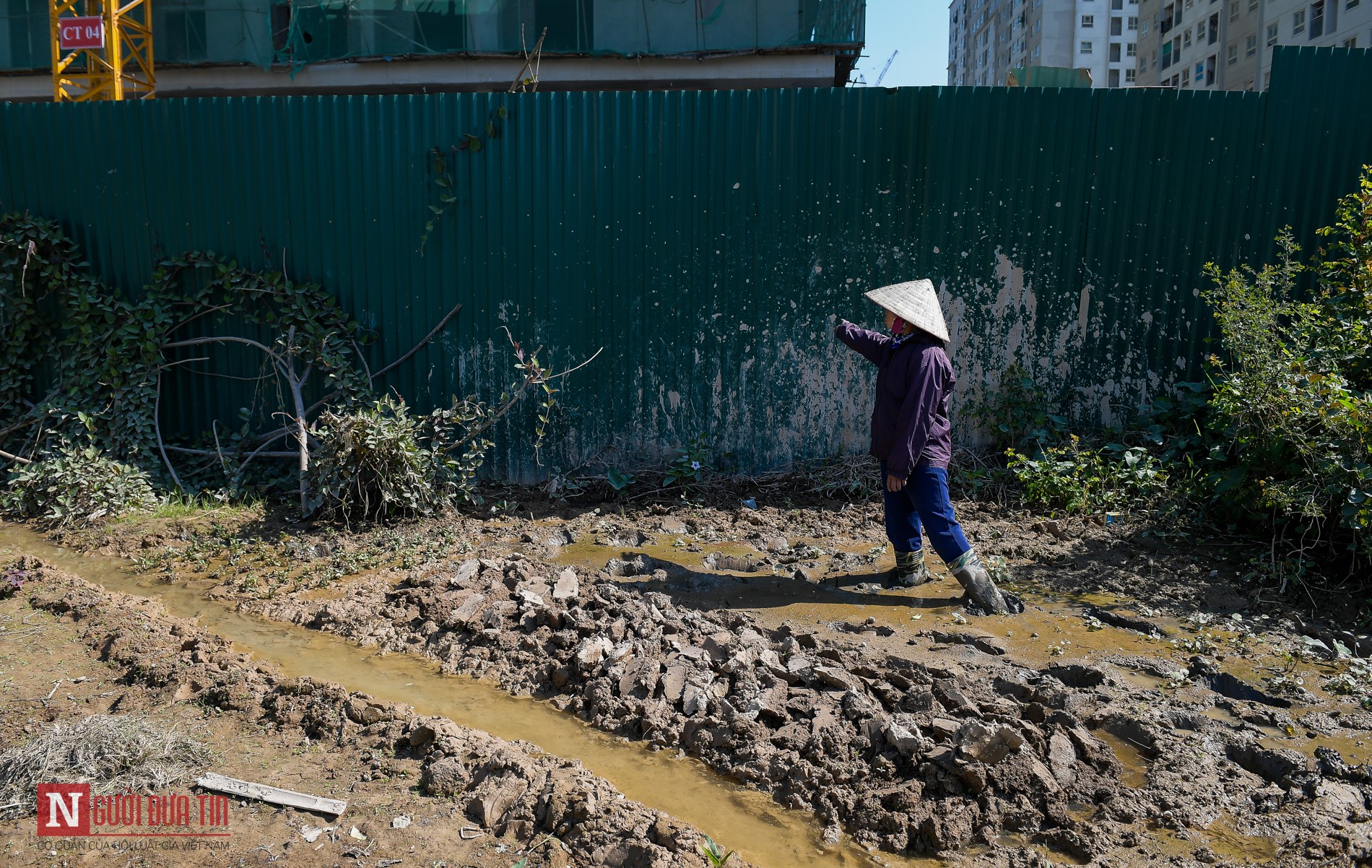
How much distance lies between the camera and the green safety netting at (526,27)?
1422 centimetres

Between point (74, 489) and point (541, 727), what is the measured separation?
187 inches

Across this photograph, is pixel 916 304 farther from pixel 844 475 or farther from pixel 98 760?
pixel 98 760

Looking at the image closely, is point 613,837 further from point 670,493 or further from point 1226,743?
point 670,493

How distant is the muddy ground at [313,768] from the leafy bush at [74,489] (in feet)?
7.06

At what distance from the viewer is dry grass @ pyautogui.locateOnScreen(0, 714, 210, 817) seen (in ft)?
9.74

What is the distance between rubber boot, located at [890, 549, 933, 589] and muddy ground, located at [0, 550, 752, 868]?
2.59 meters

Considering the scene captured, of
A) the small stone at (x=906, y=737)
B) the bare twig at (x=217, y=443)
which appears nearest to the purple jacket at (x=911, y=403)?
the small stone at (x=906, y=737)

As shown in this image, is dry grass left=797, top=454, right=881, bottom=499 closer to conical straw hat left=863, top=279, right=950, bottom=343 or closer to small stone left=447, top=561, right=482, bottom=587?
conical straw hat left=863, top=279, right=950, bottom=343

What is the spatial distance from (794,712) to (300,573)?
3.39m

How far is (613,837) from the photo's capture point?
2.88m

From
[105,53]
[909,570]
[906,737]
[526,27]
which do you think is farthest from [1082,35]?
[906,737]

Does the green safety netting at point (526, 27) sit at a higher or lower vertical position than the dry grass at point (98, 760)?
higher

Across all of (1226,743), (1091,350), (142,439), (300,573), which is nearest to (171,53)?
(142,439)

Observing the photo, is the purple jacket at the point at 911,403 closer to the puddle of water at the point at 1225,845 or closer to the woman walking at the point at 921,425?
the woman walking at the point at 921,425
